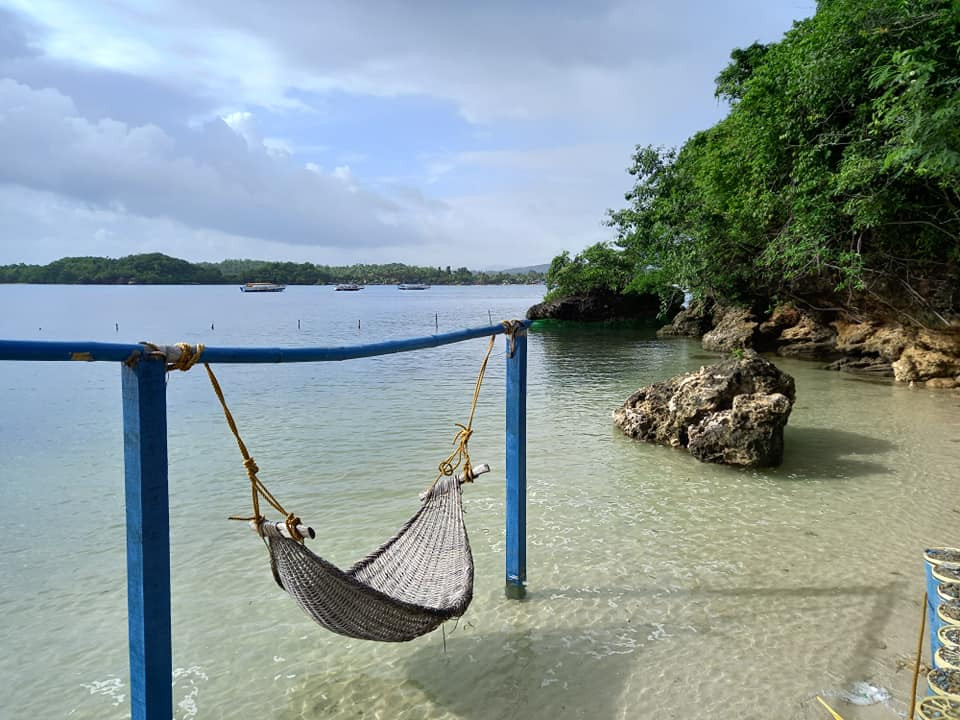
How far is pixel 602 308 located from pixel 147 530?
3027 centimetres

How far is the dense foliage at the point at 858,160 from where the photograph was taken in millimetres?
8148

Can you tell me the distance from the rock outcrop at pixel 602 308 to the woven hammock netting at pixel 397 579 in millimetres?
27595

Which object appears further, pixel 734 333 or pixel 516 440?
pixel 734 333

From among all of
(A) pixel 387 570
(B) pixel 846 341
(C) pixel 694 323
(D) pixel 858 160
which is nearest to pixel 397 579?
(A) pixel 387 570

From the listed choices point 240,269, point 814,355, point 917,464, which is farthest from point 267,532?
point 240,269

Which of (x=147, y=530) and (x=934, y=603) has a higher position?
(x=147, y=530)

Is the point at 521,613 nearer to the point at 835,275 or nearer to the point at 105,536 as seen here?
the point at 105,536

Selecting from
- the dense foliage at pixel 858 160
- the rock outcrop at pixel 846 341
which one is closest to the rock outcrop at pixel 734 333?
the rock outcrop at pixel 846 341

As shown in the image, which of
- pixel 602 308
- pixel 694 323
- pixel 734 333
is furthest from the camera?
pixel 602 308

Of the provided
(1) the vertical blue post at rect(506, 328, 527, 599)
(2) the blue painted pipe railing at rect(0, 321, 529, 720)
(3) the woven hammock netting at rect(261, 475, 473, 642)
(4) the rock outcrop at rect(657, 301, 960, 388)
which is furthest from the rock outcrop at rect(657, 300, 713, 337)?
(2) the blue painted pipe railing at rect(0, 321, 529, 720)

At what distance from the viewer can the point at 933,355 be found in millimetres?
11844

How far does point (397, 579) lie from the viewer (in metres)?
3.20

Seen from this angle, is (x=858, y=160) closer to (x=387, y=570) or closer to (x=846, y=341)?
(x=846, y=341)

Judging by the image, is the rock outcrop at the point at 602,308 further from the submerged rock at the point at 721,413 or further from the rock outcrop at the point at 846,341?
the submerged rock at the point at 721,413
